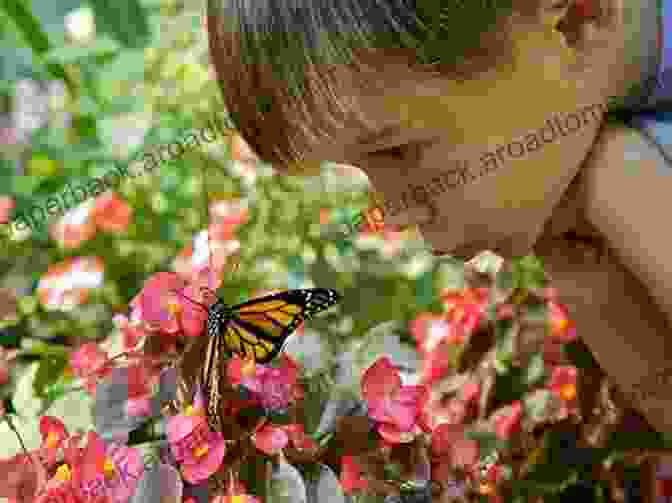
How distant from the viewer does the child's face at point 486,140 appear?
20.9 inches

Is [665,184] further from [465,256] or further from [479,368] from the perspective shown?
[479,368]

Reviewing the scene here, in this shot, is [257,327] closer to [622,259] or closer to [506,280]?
[622,259]

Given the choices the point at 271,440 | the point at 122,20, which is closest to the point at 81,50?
the point at 122,20

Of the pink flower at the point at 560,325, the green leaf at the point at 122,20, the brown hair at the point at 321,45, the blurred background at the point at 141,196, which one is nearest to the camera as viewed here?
the brown hair at the point at 321,45

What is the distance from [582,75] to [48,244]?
1.12 m

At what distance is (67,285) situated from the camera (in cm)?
93

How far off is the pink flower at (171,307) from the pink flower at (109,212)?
636mm

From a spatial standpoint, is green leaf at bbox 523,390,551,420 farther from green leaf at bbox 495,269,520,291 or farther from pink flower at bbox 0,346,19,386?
pink flower at bbox 0,346,19,386

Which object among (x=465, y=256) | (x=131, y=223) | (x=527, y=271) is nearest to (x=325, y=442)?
(x=465, y=256)

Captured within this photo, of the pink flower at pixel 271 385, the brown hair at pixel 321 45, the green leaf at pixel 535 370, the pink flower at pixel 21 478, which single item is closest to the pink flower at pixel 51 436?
the pink flower at pixel 21 478

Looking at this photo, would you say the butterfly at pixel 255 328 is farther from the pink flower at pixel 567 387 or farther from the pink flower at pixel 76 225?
the pink flower at pixel 76 225

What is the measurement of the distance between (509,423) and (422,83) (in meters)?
0.38

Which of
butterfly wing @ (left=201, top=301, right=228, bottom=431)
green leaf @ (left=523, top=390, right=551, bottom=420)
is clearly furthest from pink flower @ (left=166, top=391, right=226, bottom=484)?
green leaf @ (left=523, top=390, right=551, bottom=420)

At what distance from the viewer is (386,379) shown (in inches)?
22.7
